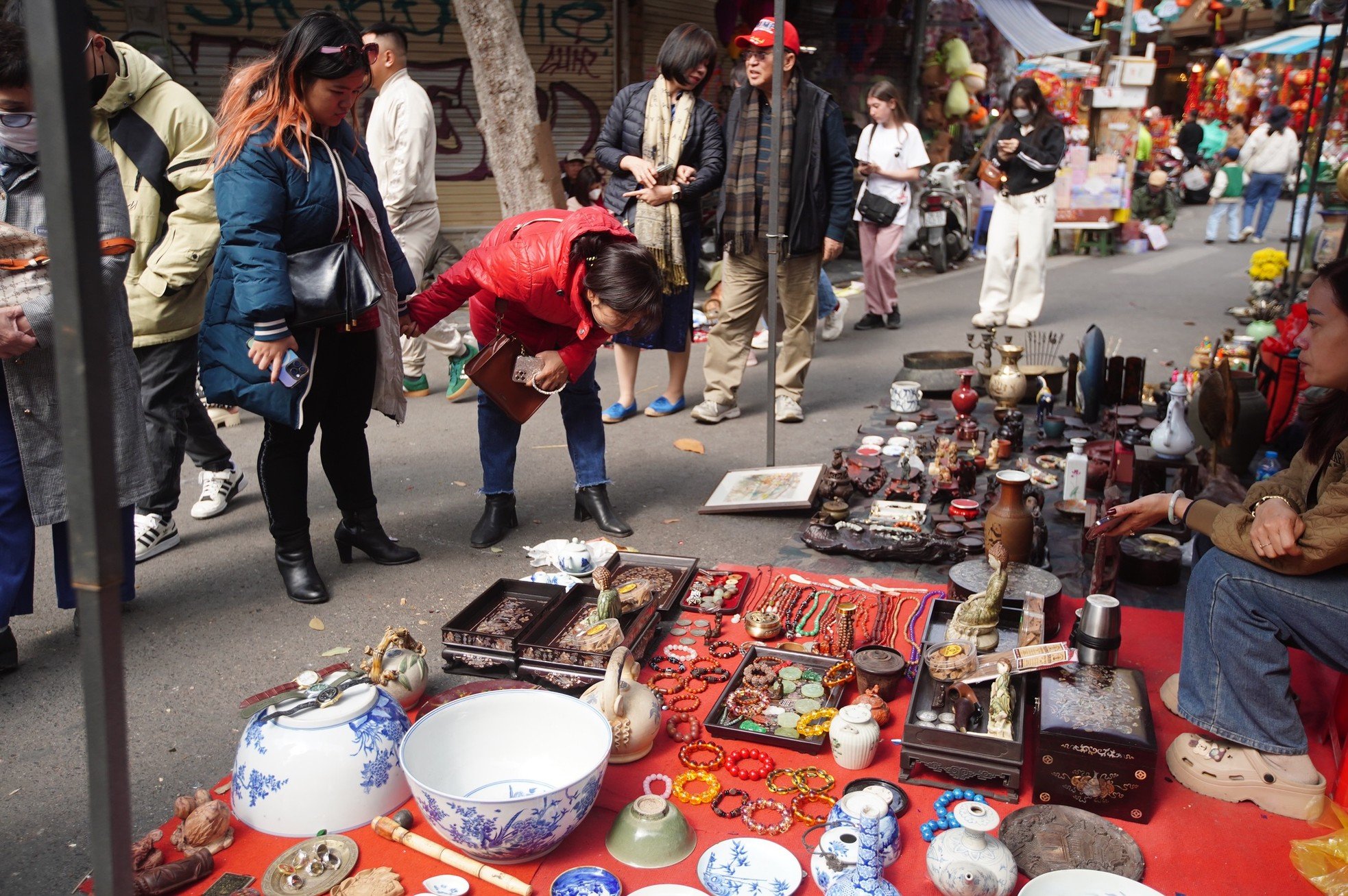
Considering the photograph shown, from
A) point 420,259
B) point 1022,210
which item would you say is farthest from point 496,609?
point 1022,210

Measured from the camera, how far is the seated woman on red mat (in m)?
2.36

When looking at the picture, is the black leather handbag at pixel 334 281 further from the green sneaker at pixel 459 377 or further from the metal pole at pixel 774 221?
the green sneaker at pixel 459 377

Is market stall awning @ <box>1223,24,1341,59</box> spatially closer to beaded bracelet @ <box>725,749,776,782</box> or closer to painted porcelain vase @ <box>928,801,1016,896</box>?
beaded bracelet @ <box>725,749,776,782</box>

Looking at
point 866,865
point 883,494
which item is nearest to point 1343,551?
point 866,865

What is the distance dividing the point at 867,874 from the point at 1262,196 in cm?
1426

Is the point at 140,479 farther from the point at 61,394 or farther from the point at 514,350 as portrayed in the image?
the point at 61,394

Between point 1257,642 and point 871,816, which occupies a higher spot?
point 1257,642

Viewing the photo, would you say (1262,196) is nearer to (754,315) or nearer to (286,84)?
Result: (754,315)

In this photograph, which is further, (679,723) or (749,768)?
(679,723)

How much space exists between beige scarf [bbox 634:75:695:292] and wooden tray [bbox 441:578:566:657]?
233cm

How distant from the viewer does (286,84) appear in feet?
10.3

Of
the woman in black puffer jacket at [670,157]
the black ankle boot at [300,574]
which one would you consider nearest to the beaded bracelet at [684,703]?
the black ankle boot at [300,574]

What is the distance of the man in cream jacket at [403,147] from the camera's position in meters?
5.37

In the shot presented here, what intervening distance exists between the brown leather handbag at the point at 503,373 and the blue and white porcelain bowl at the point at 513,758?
147 cm
